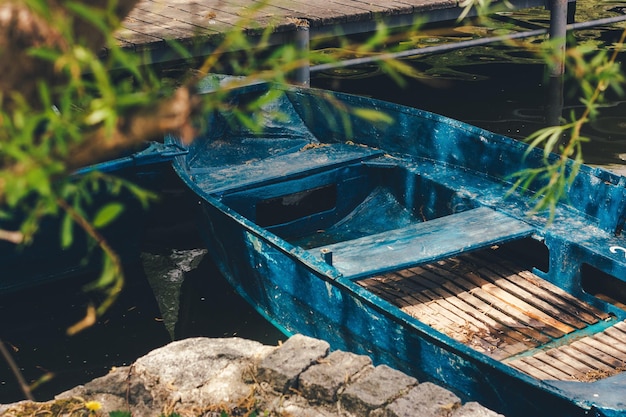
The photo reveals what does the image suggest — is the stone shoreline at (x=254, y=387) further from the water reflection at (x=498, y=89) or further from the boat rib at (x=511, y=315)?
the water reflection at (x=498, y=89)

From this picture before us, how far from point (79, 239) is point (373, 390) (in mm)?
3934

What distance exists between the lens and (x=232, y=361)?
334 centimetres

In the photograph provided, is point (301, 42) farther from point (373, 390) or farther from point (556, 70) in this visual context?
point (373, 390)

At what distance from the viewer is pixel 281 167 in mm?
6754

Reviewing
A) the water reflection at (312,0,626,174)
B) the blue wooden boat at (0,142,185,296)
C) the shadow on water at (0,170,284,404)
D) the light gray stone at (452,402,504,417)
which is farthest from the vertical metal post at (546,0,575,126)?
the light gray stone at (452,402,504,417)

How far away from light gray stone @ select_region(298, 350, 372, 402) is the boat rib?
168cm

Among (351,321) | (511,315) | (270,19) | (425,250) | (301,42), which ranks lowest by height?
(511,315)

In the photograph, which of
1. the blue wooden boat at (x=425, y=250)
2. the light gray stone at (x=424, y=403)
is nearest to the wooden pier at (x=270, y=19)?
the blue wooden boat at (x=425, y=250)

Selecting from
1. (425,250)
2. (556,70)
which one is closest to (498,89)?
(556,70)

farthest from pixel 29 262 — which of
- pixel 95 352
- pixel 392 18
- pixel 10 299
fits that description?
pixel 392 18

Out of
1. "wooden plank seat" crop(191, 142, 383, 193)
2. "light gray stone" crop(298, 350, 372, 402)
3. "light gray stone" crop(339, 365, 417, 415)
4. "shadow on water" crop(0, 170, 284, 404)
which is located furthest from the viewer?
"wooden plank seat" crop(191, 142, 383, 193)

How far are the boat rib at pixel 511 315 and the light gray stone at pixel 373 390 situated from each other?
5.52 feet

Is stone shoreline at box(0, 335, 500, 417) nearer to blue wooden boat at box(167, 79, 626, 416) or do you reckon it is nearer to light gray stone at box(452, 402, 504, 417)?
light gray stone at box(452, 402, 504, 417)

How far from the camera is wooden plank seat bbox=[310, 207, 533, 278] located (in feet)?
17.0
